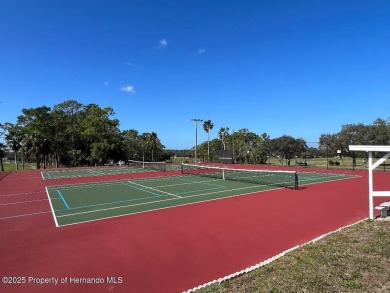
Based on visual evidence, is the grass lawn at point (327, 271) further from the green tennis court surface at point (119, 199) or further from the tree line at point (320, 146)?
the tree line at point (320, 146)

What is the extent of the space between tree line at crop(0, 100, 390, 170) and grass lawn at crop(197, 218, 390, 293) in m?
35.1

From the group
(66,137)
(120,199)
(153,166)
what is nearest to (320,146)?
(153,166)

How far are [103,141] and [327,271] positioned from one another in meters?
53.7

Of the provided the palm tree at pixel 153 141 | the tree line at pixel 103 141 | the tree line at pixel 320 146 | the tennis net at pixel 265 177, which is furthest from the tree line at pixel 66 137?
the tennis net at pixel 265 177

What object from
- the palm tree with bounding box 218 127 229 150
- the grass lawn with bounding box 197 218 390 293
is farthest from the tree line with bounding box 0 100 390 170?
the grass lawn with bounding box 197 218 390 293

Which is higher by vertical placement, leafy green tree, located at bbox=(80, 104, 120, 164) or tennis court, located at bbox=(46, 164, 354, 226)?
leafy green tree, located at bbox=(80, 104, 120, 164)

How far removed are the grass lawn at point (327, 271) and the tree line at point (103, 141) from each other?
35077mm

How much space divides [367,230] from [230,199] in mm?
7483

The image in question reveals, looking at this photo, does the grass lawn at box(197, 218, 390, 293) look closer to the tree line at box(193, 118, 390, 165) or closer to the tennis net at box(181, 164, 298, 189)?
the tennis net at box(181, 164, 298, 189)

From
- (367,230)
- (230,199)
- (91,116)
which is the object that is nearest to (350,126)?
(230,199)

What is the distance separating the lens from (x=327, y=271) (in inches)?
236

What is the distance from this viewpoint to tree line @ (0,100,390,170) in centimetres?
4328

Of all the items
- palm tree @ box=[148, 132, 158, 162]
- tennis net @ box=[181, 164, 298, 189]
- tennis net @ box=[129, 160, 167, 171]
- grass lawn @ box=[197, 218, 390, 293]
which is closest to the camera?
grass lawn @ box=[197, 218, 390, 293]

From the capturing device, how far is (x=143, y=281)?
249 inches
